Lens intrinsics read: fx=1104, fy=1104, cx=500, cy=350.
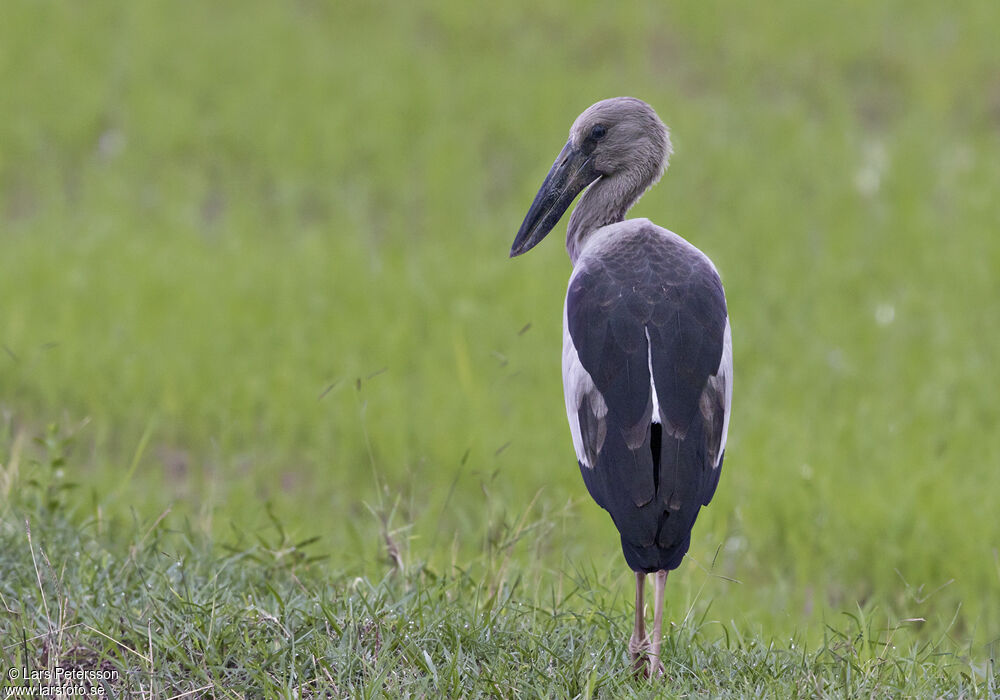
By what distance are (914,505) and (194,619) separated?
146 inches

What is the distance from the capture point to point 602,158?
3.76 metres

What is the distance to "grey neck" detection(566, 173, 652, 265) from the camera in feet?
12.3

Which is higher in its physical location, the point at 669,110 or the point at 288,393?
the point at 669,110

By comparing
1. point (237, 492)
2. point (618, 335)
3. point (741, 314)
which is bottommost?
point (237, 492)

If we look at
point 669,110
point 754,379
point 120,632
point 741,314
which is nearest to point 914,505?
point 754,379

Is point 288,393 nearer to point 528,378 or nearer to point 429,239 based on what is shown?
point 528,378

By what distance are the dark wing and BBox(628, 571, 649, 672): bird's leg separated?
0.19 metres

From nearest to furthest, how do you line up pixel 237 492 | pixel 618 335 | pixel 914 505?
pixel 618 335, pixel 914 505, pixel 237 492

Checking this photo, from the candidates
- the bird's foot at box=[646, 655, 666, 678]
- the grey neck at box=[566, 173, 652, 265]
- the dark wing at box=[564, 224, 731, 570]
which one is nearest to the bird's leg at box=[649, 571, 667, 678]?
the bird's foot at box=[646, 655, 666, 678]

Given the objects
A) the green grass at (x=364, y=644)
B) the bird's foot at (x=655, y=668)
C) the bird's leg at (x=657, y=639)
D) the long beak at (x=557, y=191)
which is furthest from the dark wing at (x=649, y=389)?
the long beak at (x=557, y=191)

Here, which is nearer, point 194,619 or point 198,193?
point 194,619

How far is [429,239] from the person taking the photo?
9.10 m

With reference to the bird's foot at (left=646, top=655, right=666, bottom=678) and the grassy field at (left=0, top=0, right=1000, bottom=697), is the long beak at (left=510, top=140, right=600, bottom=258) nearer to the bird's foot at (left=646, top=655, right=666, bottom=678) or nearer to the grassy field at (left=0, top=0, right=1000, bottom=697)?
the grassy field at (left=0, top=0, right=1000, bottom=697)

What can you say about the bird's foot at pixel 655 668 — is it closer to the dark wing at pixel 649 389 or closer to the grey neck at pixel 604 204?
the dark wing at pixel 649 389
